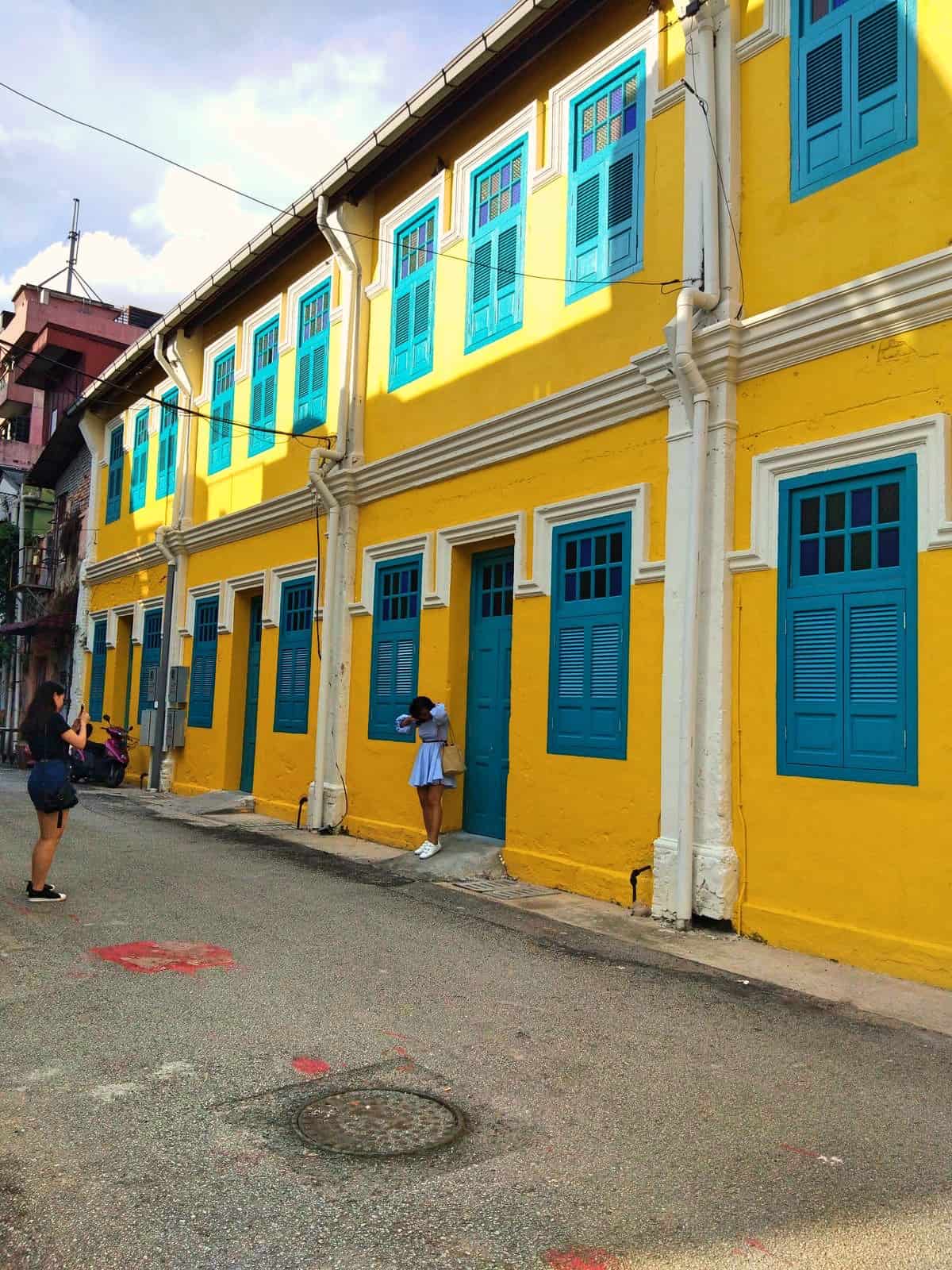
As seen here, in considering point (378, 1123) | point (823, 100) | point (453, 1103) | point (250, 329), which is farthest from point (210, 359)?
point (378, 1123)

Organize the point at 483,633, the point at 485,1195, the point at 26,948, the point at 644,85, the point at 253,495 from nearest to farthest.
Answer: the point at 485,1195 < the point at 26,948 < the point at 644,85 < the point at 483,633 < the point at 253,495

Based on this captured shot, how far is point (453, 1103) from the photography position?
4008 mm

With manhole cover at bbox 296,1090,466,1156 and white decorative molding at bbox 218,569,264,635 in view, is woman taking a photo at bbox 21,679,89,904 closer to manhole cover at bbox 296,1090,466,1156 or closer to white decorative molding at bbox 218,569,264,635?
manhole cover at bbox 296,1090,466,1156

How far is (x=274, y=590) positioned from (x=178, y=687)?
128 inches

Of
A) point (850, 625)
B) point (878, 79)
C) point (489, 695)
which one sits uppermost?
point (878, 79)

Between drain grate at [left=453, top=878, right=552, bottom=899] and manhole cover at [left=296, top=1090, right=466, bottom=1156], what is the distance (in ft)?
13.9

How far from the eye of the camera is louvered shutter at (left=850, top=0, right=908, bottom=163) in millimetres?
6691

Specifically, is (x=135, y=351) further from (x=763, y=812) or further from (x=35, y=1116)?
(x=35, y=1116)

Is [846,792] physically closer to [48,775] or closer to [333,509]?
[48,775]

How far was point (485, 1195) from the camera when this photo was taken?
3.25m

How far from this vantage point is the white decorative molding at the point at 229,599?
14.5m

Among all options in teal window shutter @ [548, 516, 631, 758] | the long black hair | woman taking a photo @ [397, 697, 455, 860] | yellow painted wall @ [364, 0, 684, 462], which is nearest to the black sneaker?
the long black hair

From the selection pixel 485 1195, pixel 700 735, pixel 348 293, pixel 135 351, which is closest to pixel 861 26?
pixel 700 735

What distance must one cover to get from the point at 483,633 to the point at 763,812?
3.91 m
